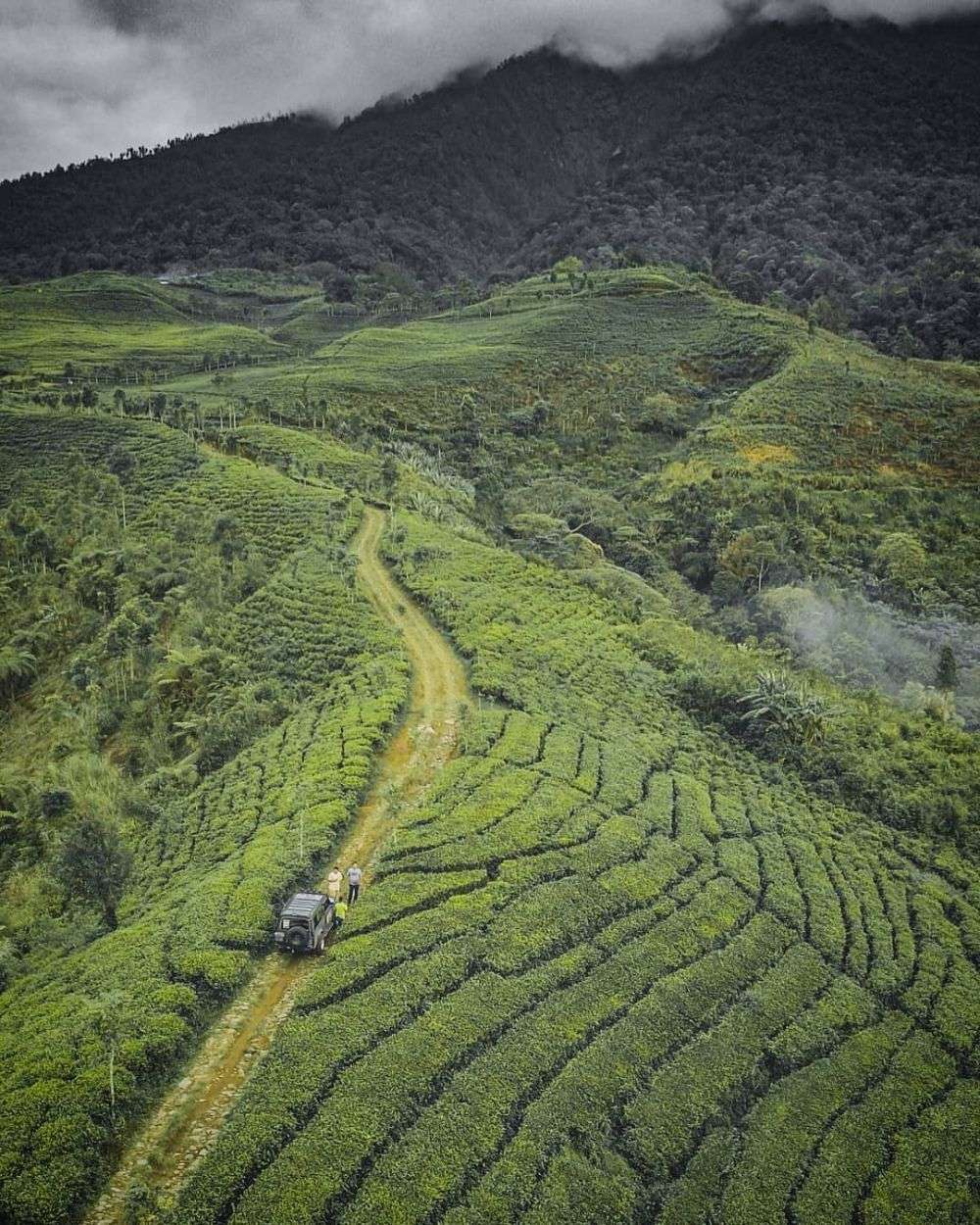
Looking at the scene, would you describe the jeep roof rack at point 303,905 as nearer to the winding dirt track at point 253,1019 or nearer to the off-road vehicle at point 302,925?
the off-road vehicle at point 302,925

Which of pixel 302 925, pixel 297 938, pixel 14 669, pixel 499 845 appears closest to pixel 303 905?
pixel 302 925

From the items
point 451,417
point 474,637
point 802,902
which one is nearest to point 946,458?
point 451,417

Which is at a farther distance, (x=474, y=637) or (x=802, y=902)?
(x=474, y=637)

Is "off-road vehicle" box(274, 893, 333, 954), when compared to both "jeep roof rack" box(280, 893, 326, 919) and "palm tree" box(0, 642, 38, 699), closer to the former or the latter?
"jeep roof rack" box(280, 893, 326, 919)

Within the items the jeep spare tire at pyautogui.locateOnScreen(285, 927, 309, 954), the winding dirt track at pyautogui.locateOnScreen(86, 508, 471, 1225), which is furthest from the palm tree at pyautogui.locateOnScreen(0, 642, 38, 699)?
the jeep spare tire at pyautogui.locateOnScreen(285, 927, 309, 954)

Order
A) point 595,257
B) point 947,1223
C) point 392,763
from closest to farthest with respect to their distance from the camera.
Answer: point 947,1223 → point 392,763 → point 595,257

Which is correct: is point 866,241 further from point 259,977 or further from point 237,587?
point 259,977

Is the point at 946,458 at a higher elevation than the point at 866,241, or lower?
lower

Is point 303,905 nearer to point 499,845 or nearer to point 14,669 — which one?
point 499,845
